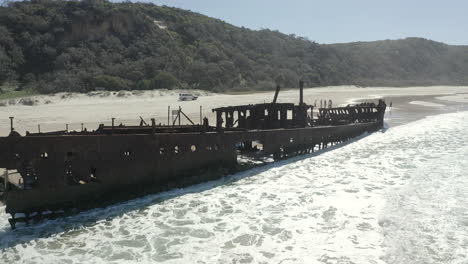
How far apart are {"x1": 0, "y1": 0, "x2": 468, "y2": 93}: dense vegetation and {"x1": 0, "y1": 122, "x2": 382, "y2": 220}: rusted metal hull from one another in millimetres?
25949

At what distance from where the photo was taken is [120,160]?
297 inches

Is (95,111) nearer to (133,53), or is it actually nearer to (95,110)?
(95,110)

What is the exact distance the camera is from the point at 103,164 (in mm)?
7270

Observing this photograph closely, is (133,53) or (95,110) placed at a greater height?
(133,53)

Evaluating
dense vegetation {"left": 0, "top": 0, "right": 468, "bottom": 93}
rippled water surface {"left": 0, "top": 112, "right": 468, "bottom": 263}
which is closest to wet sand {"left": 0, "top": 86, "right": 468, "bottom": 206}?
dense vegetation {"left": 0, "top": 0, "right": 468, "bottom": 93}

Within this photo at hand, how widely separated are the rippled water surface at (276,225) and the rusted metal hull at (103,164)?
37 centimetres

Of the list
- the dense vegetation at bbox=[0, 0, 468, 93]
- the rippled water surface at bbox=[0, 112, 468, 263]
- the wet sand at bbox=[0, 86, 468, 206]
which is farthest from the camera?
the dense vegetation at bbox=[0, 0, 468, 93]

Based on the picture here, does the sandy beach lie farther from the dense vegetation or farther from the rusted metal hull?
the rusted metal hull

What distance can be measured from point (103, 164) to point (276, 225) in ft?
12.2

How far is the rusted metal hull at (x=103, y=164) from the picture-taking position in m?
6.52

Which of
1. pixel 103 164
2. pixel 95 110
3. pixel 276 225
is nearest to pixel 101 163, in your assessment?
pixel 103 164

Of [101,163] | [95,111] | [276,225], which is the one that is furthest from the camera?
[95,111]

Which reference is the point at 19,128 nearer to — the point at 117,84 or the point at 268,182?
the point at 268,182

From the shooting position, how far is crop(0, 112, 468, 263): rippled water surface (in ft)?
19.2
